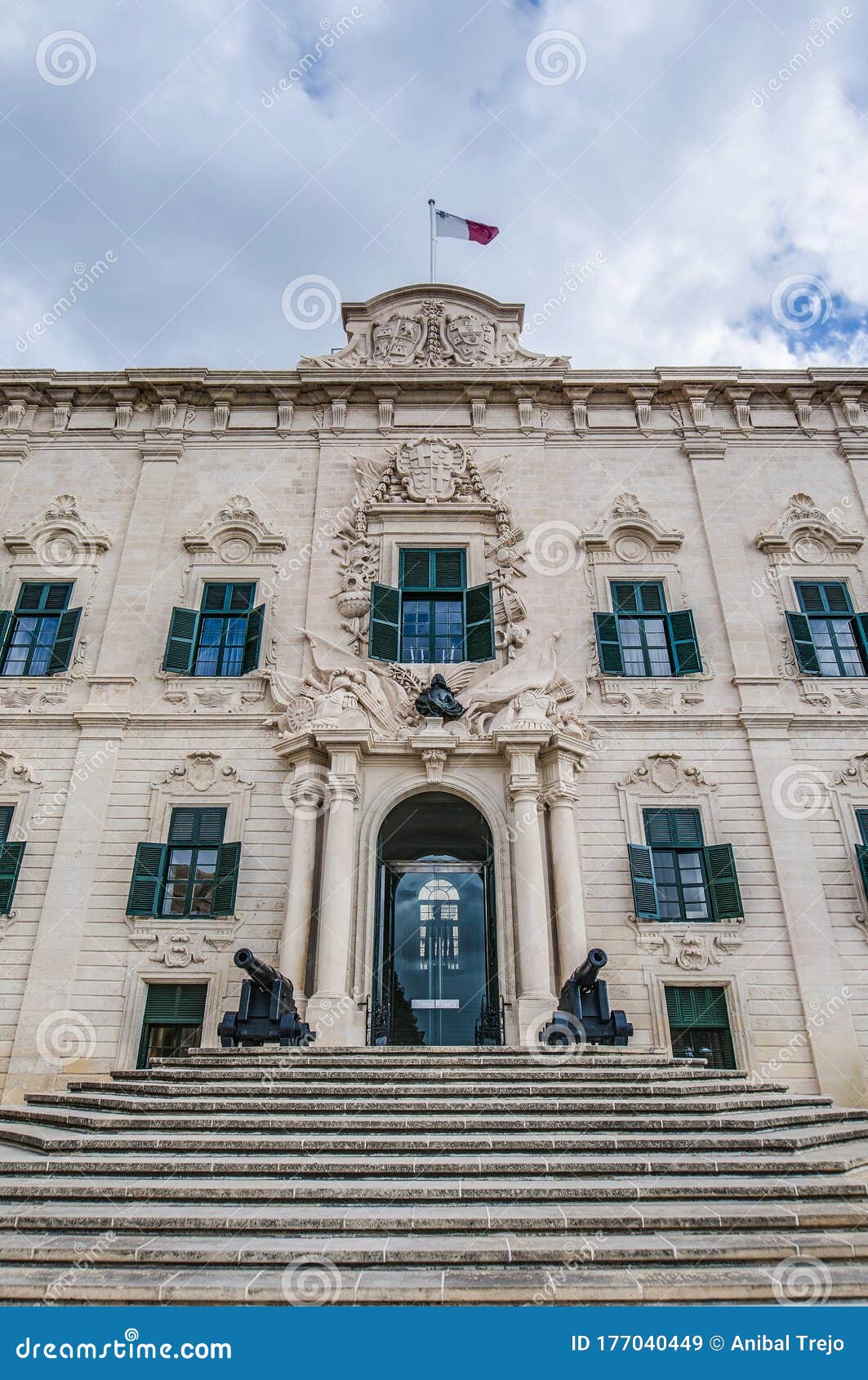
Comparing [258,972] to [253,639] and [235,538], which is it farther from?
[235,538]

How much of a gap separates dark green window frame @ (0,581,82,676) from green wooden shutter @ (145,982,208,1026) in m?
5.95

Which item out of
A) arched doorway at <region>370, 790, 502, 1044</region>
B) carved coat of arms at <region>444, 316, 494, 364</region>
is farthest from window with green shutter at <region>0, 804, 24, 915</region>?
carved coat of arms at <region>444, 316, 494, 364</region>

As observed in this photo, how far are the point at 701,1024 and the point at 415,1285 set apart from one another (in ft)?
29.9

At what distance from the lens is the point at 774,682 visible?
46.7ft

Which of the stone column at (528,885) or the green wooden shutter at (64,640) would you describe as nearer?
the stone column at (528,885)

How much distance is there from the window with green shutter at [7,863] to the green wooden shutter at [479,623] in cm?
815

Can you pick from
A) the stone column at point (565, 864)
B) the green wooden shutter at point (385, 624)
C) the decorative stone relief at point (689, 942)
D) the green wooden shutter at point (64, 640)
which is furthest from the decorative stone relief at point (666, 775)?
the green wooden shutter at point (64, 640)

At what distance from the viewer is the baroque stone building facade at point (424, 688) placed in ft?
39.9

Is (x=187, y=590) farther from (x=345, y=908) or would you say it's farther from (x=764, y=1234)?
(x=764, y=1234)

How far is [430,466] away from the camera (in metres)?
16.4

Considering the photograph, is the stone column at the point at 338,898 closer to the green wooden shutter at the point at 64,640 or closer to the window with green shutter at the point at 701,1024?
the window with green shutter at the point at 701,1024

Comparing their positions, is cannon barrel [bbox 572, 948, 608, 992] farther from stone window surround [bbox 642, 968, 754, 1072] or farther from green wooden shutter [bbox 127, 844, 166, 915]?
green wooden shutter [bbox 127, 844, 166, 915]

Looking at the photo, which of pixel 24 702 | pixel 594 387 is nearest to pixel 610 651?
pixel 594 387

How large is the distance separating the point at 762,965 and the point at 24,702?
508 inches
